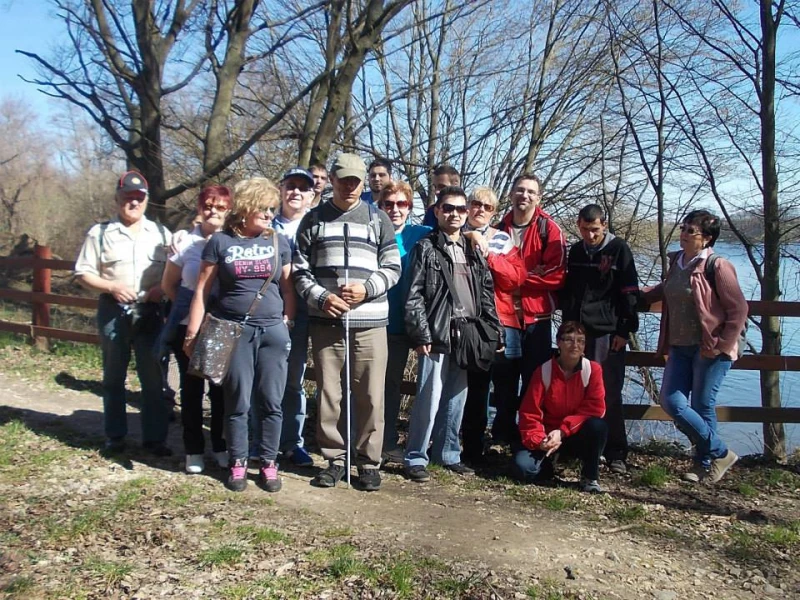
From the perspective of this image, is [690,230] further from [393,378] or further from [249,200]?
[249,200]

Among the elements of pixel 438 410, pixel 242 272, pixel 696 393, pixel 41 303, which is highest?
pixel 242 272

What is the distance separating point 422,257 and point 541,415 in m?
1.33

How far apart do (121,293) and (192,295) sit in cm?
53

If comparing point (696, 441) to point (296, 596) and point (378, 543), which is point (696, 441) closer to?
point (378, 543)

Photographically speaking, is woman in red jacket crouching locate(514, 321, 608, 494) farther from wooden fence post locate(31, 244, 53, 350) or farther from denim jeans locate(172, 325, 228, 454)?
wooden fence post locate(31, 244, 53, 350)

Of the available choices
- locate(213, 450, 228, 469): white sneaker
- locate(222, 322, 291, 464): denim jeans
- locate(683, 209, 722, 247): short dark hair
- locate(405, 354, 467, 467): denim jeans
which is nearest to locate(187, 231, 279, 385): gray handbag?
locate(222, 322, 291, 464): denim jeans

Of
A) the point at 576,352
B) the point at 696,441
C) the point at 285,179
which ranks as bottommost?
the point at 696,441

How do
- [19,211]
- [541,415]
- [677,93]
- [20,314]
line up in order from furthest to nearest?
[19,211] < [20,314] < [677,93] < [541,415]

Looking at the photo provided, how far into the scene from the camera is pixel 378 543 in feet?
12.3

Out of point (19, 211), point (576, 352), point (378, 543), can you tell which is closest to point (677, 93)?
point (576, 352)

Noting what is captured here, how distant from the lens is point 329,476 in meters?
4.61

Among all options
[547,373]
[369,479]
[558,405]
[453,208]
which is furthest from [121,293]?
[558,405]

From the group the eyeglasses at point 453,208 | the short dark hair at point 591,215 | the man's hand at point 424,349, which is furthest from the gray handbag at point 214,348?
the short dark hair at point 591,215

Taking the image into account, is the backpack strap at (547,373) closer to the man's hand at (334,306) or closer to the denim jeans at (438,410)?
the denim jeans at (438,410)
